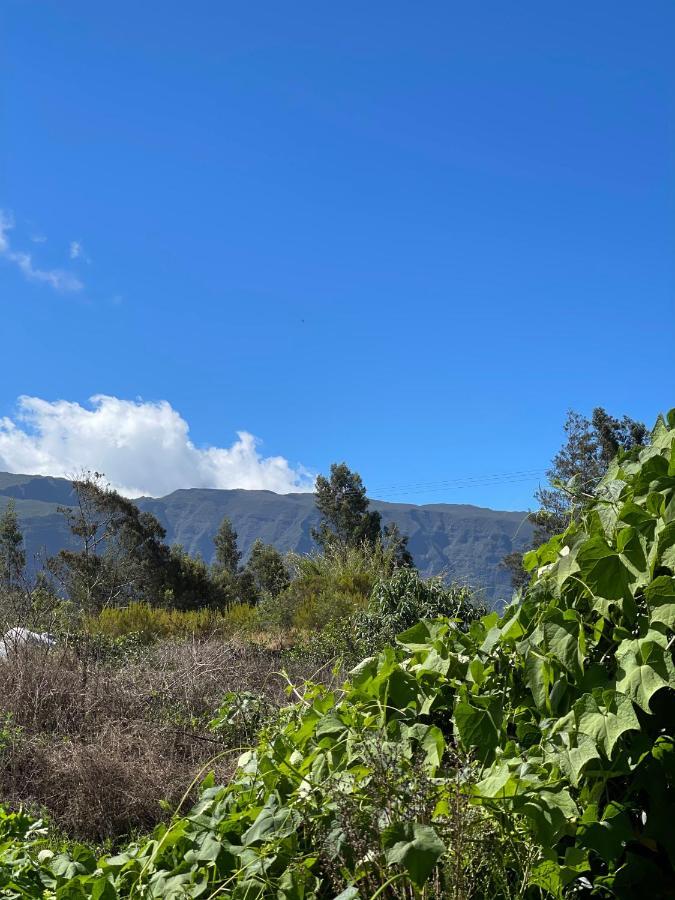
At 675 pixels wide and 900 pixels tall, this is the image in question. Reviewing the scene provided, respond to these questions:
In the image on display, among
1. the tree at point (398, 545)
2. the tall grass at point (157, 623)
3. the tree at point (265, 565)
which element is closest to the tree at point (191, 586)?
the tree at point (265, 565)

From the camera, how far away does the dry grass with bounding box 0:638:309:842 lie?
146 inches

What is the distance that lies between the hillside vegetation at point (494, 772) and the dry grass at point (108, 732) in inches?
87.7

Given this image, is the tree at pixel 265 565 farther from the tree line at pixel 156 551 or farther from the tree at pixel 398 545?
the tree at pixel 398 545

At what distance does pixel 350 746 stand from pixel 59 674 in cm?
426

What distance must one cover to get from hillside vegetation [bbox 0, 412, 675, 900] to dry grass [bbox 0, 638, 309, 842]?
87.7 inches

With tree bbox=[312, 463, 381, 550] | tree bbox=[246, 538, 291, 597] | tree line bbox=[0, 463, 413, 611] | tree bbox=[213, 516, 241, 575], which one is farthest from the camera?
tree bbox=[213, 516, 241, 575]

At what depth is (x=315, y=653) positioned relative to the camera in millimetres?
7988

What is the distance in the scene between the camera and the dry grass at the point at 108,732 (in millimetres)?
3719

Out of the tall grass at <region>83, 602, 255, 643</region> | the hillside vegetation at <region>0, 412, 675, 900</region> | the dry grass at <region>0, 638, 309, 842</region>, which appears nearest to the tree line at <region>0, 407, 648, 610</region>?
the tall grass at <region>83, 602, 255, 643</region>

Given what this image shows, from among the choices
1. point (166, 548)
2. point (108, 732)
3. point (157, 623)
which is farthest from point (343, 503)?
point (108, 732)

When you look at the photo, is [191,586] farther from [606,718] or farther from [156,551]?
[606,718]

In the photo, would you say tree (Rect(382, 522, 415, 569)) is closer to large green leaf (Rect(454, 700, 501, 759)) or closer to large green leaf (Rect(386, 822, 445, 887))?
large green leaf (Rect(454, 700, 501, 759))

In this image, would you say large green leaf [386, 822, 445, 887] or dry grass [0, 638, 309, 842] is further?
dry grass [0, 638, 309, 842]

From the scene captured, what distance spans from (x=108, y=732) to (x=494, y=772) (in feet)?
11.6
